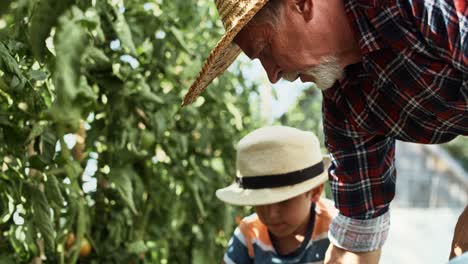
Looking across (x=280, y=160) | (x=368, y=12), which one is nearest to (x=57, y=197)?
(x=368, y=12)

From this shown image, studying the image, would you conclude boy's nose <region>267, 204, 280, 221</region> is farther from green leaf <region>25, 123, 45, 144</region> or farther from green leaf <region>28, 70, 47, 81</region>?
green leaf <region>28, 70, 47, 81</region>

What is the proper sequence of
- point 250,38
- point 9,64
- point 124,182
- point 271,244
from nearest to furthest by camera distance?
point 9,64
point 250,38
point 124,182
point 271,244

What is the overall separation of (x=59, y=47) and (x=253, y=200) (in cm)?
130

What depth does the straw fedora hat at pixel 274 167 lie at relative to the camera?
210cm

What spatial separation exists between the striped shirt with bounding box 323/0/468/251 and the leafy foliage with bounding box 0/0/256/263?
0.44 meters

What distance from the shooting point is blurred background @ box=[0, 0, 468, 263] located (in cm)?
151

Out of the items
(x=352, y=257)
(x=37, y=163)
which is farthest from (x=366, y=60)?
(x=37, y=163)

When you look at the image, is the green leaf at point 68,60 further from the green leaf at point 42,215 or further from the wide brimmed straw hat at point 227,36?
the green leaf at point 42,215

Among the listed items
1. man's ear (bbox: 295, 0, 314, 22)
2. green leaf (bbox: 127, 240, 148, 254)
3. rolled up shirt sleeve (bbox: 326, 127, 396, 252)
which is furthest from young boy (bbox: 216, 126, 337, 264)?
man's ear (bbox: 295, 0, 314, 22)

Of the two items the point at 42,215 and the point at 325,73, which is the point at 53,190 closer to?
the point at 42,215

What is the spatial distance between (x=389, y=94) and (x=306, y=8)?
0.23m

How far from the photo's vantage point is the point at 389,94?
56.7 inches

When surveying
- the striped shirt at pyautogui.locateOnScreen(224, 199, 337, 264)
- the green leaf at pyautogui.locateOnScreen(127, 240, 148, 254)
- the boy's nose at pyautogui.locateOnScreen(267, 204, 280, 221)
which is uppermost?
the green leaf at pyautogui.locateOnScreen(127, 240, 148, 254)

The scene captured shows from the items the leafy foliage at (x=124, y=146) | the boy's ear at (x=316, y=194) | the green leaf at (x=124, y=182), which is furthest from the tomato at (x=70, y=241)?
the boy's ear at (x=316, y=194)
